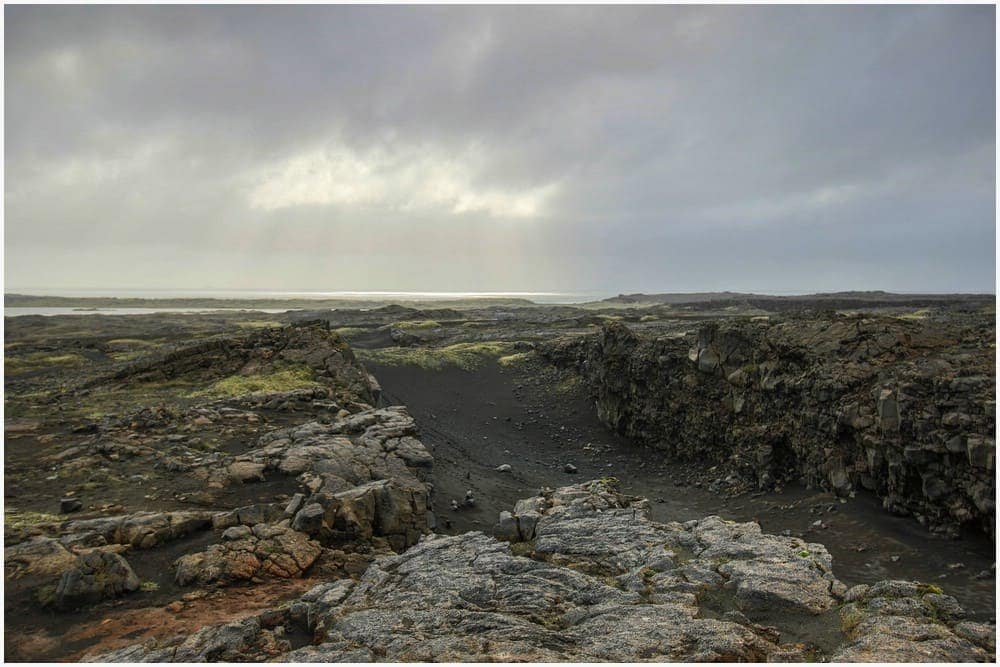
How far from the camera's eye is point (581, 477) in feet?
82.5

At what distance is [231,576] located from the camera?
35.8 feet

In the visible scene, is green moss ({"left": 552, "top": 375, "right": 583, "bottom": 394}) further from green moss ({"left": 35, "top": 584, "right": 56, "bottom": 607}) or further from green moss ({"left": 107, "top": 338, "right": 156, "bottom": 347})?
green moss ({"left": 107, "top": 338, "right": 156, "bottom": 347})

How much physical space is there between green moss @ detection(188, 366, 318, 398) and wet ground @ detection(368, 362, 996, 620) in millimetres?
6859

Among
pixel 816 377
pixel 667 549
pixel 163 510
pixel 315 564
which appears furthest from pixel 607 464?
pixel 163 510

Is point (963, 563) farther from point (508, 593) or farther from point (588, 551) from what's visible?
point (508, 593)

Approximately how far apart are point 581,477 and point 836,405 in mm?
11700

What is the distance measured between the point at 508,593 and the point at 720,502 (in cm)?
1401

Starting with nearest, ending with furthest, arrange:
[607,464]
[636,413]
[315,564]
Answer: [315,564]
[607,464]
[636,413]

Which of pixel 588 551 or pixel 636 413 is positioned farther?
pixel 636 413

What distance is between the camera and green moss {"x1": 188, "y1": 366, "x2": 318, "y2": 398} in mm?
24311

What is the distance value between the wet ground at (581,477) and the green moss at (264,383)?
686 centimetres

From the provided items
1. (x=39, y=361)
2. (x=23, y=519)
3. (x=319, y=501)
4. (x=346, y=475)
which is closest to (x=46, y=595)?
(x=23, y=519)

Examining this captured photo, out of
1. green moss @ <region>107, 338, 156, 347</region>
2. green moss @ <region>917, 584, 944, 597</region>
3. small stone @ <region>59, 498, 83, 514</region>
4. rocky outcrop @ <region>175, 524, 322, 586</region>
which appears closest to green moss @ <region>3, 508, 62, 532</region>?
small stone @ <region>59, 498, 83, 514</region>

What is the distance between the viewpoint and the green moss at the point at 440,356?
44438mm
